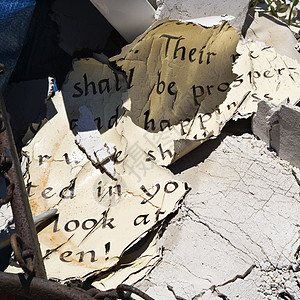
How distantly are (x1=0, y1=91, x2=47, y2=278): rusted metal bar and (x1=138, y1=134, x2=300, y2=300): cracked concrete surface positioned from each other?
511 millimetres

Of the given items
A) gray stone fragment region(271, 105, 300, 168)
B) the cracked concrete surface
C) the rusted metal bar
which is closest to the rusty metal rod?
the rusted metal bar

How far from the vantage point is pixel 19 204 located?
1.75 m

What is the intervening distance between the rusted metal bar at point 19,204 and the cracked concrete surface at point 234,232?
51 cm

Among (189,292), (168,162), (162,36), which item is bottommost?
(189,292)

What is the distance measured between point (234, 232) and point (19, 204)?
0.86 meters

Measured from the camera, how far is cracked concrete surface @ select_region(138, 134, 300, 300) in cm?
201

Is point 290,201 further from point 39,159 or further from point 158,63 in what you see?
point 39,159

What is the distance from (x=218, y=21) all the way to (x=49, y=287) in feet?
5.02

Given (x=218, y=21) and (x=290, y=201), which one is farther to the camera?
(x=218, y=21)

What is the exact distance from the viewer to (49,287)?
5.28 ft

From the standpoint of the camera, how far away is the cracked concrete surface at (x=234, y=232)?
6.59ft

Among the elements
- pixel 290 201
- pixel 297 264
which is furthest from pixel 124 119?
pixel 297 264

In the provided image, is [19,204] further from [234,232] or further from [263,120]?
[263,120]

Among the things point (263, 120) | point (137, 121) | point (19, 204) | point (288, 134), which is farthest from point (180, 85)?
point (19, 204)
